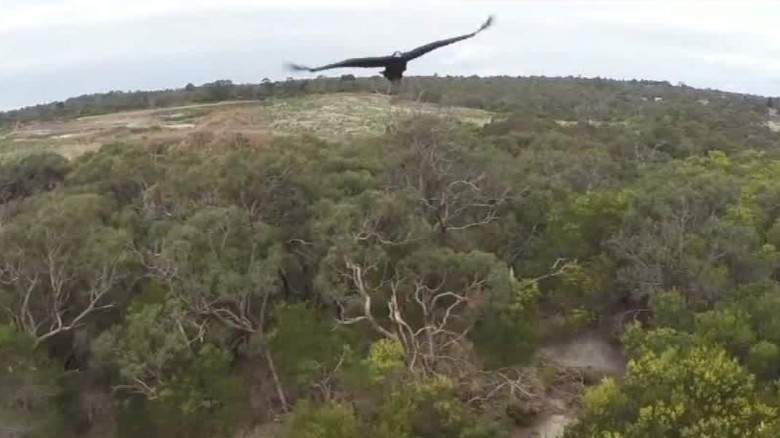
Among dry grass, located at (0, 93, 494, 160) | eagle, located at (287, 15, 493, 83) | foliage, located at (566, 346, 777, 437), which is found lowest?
foliage, located at (566, 346, 777, 437)

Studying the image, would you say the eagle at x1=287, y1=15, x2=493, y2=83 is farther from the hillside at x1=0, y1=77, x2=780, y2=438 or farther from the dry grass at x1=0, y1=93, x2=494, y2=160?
the dry grass at x1=0, y1=93, x2=494, y2=160

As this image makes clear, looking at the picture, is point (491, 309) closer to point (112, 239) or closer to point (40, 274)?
point (112, 239)

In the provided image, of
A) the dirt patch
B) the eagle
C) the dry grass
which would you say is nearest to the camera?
the eagle

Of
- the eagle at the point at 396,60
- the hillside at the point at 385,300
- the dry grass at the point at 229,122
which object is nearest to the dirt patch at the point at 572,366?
the hillside at the point at 385,300

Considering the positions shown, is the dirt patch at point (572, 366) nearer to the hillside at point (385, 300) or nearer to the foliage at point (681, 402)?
the hillside at point (385, 300)

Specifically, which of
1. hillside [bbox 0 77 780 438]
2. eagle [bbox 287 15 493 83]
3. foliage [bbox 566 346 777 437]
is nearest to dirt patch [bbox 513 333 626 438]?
hillside [bbox 0 77 780 438]

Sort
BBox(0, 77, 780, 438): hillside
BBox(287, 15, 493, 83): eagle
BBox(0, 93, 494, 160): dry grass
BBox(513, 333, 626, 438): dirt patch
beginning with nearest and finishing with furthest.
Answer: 1. BBox(287, 15, 493, 83): eagle
2. BBox(0, 77, 780, 438): hillside
3. BBox(513, 333, 626, 438): dirt patch
4. BBox(0, 93, 494, 160): dry grass
